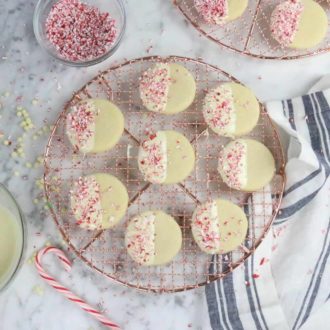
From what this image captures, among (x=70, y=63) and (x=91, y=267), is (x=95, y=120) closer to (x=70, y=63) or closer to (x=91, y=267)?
(x=70, y=63)

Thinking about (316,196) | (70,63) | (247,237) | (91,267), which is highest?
(70,63)

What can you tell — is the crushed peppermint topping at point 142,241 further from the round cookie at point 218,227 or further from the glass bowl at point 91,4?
the glass bowl at point 91,4

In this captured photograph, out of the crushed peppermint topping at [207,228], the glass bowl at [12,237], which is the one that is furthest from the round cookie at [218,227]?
the glass bowl at [12,237]

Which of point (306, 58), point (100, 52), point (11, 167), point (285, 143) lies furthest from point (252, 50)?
point (11, 167)

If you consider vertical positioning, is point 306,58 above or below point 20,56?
above

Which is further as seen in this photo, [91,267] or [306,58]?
[306,58]
